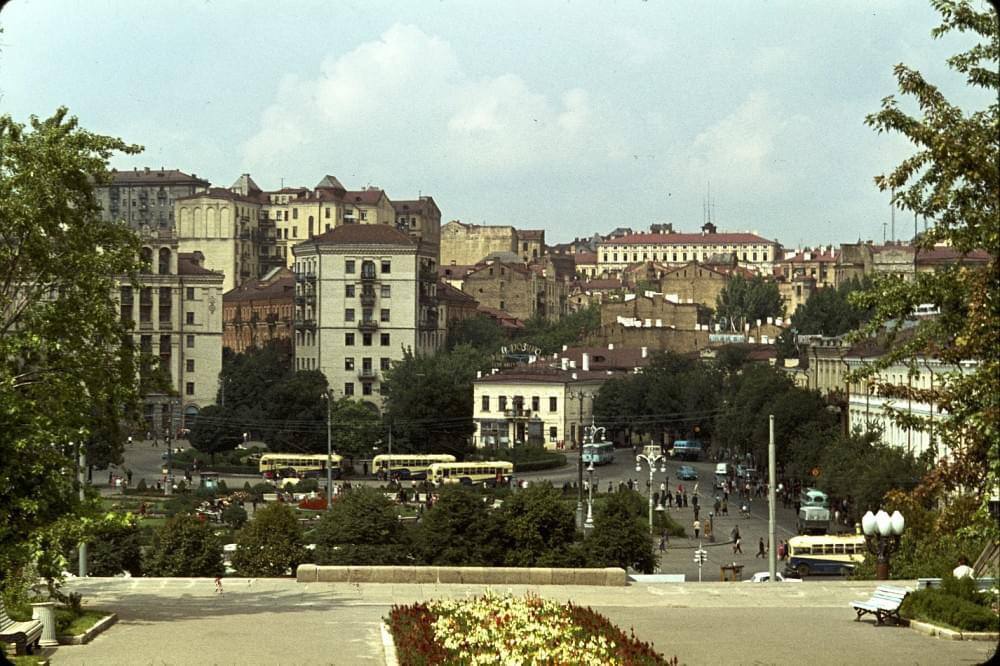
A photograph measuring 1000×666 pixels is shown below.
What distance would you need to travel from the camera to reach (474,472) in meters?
86.2

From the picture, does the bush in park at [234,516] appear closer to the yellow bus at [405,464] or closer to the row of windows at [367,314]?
the yellow bus at [405,464]

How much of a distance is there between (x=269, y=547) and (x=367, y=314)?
283ft

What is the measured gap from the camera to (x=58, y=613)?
24.5m

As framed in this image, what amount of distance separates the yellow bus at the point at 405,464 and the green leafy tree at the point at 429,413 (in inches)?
171

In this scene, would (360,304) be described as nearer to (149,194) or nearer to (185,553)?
(149,194)

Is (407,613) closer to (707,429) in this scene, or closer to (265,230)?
(707,429)

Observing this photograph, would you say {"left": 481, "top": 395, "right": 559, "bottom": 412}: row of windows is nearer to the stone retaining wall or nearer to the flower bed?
the stone retaining wall

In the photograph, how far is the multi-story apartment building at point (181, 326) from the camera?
117 m

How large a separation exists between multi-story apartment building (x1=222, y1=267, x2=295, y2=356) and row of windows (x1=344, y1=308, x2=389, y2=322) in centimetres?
1923

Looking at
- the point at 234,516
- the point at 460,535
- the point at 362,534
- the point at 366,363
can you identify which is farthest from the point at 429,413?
the point at 460,535

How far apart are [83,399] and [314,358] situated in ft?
316

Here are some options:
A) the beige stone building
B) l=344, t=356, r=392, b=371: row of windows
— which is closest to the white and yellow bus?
l=344, t=356, r=392, b=371: row of windows

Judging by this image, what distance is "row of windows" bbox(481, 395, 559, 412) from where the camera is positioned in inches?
4168

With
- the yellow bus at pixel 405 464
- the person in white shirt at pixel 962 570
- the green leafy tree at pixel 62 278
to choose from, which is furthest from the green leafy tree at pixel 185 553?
the yellow bus at pixel 405 464
